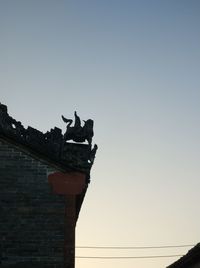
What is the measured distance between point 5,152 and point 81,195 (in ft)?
6.88

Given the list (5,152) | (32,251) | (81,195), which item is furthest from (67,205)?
(5,152)

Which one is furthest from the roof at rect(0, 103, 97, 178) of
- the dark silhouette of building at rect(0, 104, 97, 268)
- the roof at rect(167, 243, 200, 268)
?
the roof at rect(167, 243, 200, 268)

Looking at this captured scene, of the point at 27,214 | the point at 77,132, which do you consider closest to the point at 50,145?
the point at 77,132

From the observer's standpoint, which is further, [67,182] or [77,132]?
[77,132]

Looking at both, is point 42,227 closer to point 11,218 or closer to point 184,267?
point 11,218

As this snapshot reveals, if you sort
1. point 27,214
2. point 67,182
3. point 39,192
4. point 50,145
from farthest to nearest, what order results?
point 50,145, point 67,182, point 39,192, point 27,214

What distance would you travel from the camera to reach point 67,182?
938 centimetres

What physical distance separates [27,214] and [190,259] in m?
5.42

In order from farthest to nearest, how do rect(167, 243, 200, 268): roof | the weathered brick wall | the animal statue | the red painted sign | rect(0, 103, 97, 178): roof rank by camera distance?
rect(167, 243, 200, 268): roof < the animal statue < rect(0, 103, 97, 178): roof < the red painted sign < the weathered brick wall

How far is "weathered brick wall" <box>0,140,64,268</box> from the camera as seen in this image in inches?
336

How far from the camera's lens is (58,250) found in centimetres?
865

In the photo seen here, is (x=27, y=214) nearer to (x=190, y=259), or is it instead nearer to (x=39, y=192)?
(x=39, y=192)

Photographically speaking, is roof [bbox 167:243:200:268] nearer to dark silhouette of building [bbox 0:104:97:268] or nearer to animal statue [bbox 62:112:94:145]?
dark silhouette of building [bbox 0:104:97:268]

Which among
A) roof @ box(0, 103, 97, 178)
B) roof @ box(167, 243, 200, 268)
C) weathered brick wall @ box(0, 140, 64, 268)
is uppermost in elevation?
roof @ box(0, 103, 97, 178)
